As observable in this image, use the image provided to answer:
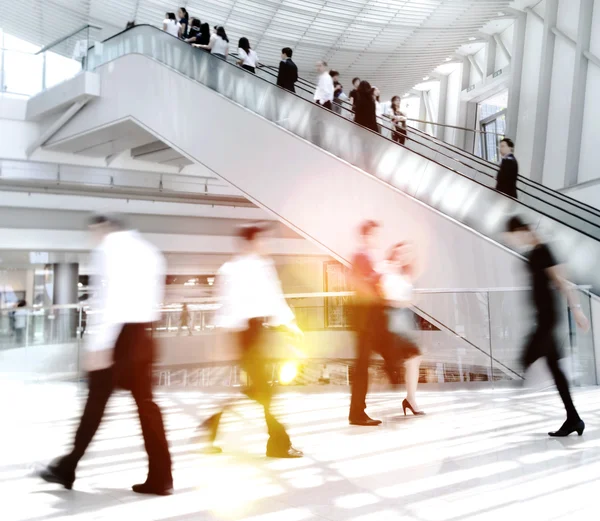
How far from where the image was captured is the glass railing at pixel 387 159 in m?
8.19

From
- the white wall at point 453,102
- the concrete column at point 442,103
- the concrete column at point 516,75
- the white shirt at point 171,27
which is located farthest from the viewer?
the concrete column at point 442,103

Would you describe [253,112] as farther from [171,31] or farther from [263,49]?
[263,49]

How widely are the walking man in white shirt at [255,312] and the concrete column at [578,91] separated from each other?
47.9 ft

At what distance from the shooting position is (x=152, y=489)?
3.28 meters

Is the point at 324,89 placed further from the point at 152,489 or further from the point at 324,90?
the point at 152,489

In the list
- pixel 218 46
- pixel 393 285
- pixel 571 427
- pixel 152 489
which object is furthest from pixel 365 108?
pixel 152 489

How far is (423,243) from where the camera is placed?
8.77 meters

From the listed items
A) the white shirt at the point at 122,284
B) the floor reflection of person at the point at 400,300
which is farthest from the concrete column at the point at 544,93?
the white shirt at the point at 122,284

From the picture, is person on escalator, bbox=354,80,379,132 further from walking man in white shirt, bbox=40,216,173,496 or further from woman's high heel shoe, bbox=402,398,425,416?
walking man in white shirt, bbox=40,216,173,496

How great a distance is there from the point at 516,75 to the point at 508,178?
513 inches

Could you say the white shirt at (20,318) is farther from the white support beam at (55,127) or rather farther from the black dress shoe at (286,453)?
the white support beam at (55,127)

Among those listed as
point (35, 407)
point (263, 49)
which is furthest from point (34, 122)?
point (35, 407)

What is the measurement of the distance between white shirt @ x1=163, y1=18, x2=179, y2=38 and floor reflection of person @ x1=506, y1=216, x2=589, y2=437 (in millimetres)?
11493

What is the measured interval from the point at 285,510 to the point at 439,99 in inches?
1086
